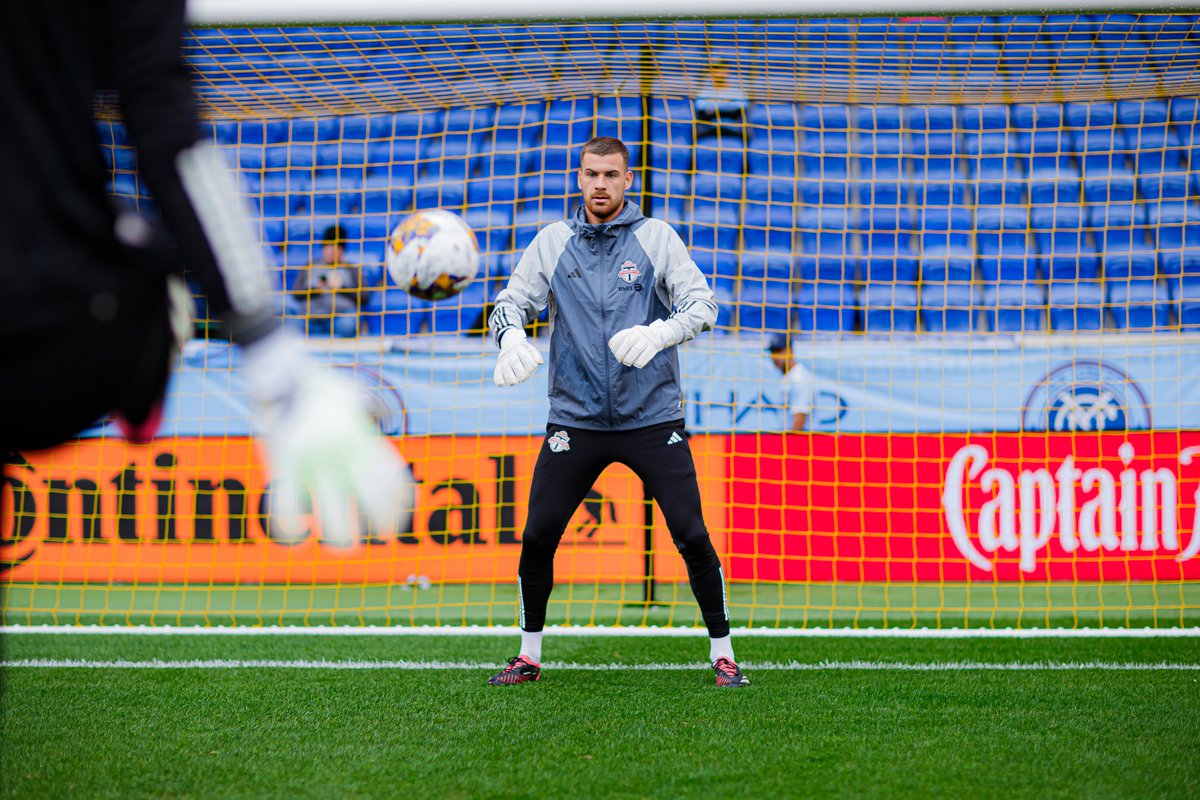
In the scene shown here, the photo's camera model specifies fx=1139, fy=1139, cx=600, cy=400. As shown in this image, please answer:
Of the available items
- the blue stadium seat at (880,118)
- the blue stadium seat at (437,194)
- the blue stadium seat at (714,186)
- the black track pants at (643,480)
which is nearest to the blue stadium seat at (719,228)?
the blue stadium seat at (714,186)

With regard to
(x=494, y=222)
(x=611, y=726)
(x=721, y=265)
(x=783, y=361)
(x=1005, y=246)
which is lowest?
(x=611, y=726)

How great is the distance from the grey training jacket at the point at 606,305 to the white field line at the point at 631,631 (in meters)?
1.62

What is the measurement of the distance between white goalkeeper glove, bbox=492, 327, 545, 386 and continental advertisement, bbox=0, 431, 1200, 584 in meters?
3.32

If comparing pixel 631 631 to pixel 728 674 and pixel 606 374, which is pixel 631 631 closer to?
pixel 728 674

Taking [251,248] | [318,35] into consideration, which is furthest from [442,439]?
[251,248]

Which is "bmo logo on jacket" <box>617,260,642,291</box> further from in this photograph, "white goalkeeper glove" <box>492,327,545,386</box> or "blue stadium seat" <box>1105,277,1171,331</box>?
"blue stadium seat" <box>1105,277,1171,331</box>

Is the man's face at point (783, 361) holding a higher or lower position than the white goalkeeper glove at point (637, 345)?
higher

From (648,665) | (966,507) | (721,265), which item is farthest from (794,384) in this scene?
(648,665)

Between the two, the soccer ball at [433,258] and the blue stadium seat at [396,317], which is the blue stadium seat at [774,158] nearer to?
the blue stadium seat at [396,317]

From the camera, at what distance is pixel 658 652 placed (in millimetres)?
4926

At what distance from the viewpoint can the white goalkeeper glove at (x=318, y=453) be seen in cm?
137

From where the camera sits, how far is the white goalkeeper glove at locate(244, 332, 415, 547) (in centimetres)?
137

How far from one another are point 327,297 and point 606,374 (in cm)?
498

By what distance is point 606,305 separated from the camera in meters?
4.07
